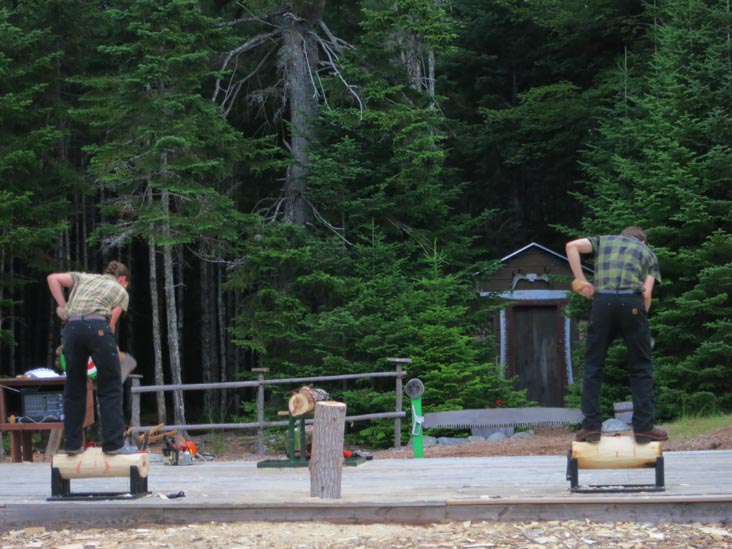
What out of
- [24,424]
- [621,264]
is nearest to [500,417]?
[24,424]

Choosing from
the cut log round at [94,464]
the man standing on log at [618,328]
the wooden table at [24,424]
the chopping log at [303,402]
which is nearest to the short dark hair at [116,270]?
the cut log round at [94,464]

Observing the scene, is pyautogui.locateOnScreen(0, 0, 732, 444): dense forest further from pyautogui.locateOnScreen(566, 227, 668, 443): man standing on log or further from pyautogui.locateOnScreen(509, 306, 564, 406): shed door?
pyautogui.locateOnScreen(566, 227, 668, 443): man standing on log

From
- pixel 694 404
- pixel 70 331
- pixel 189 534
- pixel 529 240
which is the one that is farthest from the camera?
pixel 529 240

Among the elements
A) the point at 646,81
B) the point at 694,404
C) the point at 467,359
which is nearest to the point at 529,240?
the point at 646,81

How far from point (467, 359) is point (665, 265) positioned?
354cm

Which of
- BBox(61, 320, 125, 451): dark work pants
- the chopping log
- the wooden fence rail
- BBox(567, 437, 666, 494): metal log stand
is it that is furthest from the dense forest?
BBox(61, 320, 125, 451): dark work pants

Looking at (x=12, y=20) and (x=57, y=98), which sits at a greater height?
(x=12, y=20)

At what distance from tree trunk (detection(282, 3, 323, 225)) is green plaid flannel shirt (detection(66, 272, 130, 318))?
13.0 metres

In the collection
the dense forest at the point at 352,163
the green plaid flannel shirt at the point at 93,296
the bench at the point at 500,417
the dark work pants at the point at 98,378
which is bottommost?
the bench at the point at 500,417

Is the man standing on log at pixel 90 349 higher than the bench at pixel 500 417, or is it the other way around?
the man standing on log at pixel 90 349

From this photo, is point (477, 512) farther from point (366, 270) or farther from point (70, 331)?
point (366, 270)

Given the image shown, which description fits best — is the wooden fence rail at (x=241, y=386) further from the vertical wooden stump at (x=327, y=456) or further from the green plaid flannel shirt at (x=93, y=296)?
the green plaid flannel shirt at (x=93, y=296)

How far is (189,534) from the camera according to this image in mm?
6520

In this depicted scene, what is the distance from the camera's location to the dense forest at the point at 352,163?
16781 millimetres
